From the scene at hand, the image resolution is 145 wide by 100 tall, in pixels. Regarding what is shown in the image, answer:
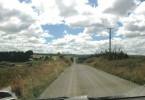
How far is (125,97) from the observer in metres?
4.90

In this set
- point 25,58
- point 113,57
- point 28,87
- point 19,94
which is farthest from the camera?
point 25,58

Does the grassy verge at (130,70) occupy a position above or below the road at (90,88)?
above

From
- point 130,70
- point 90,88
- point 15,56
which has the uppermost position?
point 15,56

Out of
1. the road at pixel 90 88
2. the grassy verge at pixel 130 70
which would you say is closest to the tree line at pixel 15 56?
the grassy verge at pixel 130 70

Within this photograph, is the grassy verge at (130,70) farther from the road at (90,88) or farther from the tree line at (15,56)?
the tree line at (15,56)

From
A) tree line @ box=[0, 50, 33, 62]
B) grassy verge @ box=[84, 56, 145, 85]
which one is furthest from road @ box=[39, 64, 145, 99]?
tree line @ box=[0, 50, 33, 62]

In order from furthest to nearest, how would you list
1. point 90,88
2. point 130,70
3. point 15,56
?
point 15,56, point 130,70, point 90,88

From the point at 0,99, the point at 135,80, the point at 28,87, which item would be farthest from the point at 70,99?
the point at 135,80

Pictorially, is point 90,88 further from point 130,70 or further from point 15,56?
point 15,56

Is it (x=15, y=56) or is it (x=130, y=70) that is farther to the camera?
(x=15, y=56)

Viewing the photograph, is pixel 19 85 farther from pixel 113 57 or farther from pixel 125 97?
pixel 113 57

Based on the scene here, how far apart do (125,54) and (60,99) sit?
82060mm

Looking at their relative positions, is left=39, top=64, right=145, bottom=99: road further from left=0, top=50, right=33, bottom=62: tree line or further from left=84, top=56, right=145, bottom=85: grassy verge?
left=0, top=50, right=33, bottom=62: tree line

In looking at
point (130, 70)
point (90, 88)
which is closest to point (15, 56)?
point (130, 70)
